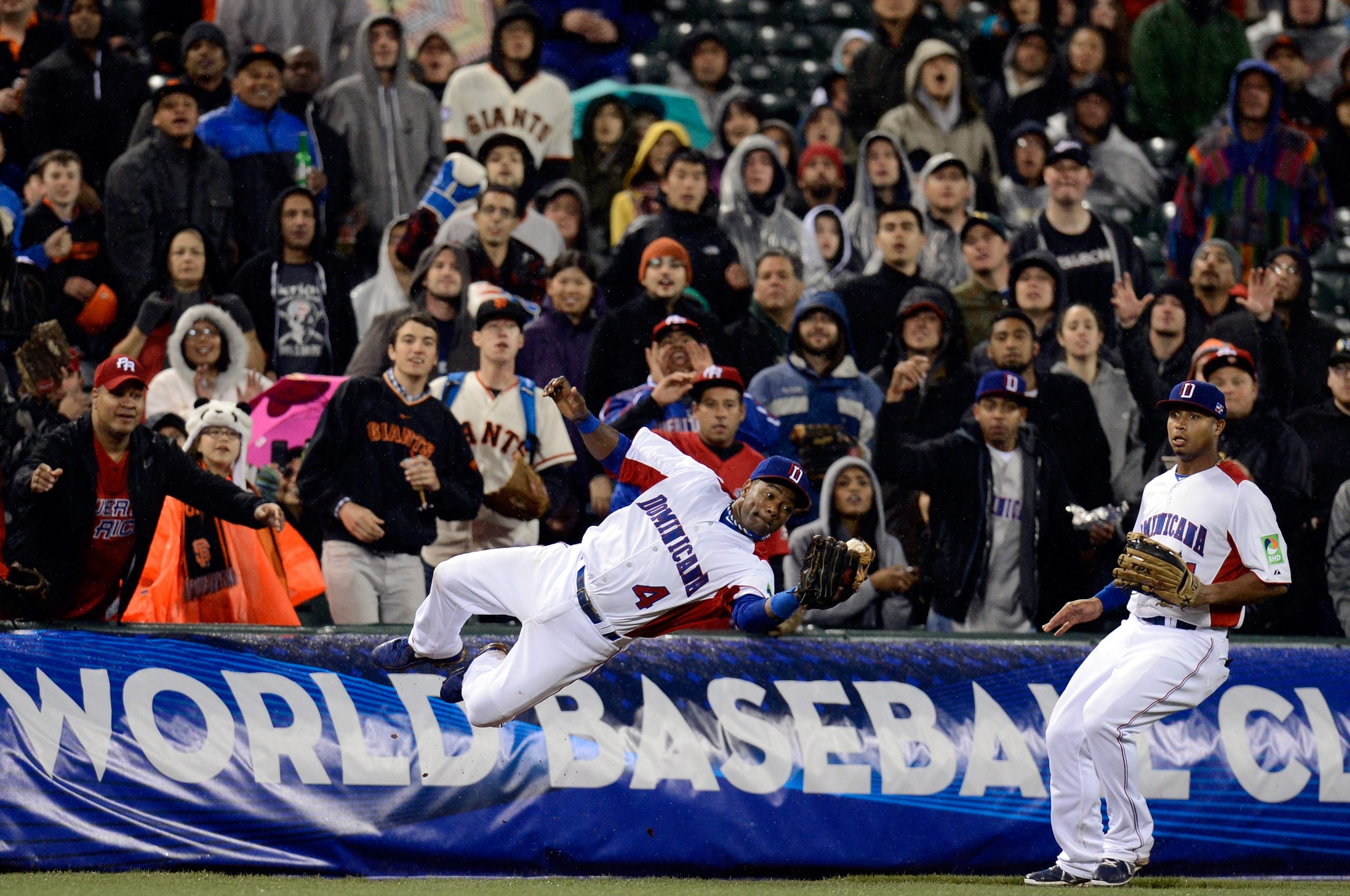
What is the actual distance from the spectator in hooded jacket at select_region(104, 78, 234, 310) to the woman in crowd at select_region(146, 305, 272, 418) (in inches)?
38.2

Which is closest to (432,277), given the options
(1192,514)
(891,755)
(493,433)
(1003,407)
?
(493,433)

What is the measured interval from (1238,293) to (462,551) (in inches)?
200

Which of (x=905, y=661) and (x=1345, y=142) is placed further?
(x=1345, y=142)

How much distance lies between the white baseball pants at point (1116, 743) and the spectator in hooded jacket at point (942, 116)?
19.8 ft

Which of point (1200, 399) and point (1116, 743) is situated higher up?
point (1200, 399)

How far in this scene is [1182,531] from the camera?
682 centimetres

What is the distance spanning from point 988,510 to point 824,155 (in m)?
3.92

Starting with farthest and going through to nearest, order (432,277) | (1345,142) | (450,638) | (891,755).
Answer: (1345,142)
(432,277)
(891,755)
(450,638)

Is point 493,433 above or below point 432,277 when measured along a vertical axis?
below

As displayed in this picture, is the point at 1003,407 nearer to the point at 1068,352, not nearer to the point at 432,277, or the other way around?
the point at 1068,352

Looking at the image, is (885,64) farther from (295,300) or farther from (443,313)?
(295,300)

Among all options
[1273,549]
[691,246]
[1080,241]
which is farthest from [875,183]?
[1273,549]

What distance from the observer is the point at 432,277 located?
970cm

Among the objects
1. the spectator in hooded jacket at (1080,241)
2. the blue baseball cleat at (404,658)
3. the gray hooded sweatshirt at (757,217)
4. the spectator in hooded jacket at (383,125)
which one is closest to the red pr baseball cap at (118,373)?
the blue baseball cleat at (404,658)
